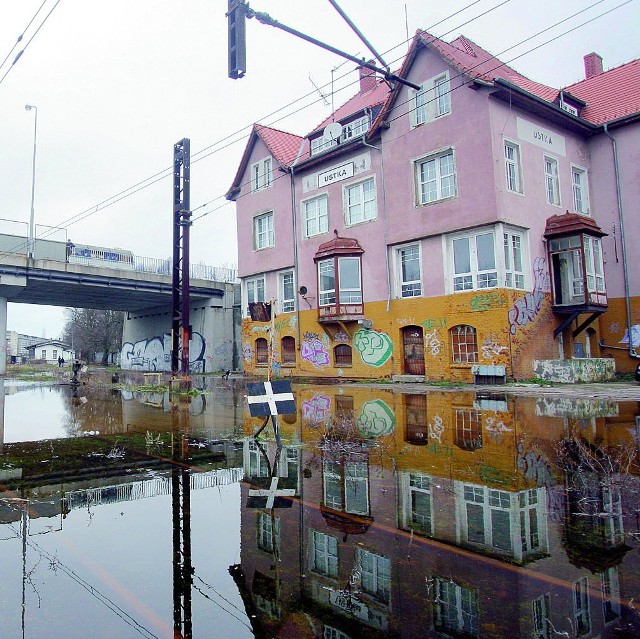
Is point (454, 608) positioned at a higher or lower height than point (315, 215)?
lower

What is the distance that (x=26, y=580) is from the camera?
12.0ft

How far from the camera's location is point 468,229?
70.8 feet

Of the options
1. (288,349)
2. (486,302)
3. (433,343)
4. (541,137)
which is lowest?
(433,343)

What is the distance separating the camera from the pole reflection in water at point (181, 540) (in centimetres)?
312

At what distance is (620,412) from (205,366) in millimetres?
31460

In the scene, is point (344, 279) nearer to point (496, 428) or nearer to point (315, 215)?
point (315, 215)

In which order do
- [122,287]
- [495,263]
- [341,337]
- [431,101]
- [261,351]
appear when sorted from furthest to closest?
1. [122,287]
2. [261,351]
3. [341,337]
4. [431,101]
5. [495,263]

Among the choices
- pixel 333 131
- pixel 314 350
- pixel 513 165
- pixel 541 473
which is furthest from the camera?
pixel 314 350

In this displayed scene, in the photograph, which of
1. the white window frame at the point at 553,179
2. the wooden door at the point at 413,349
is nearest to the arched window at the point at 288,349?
the wooden door at the point at 413,349

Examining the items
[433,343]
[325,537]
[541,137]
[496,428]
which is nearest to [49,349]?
[433,343]

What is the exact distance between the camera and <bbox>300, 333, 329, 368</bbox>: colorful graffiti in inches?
1075

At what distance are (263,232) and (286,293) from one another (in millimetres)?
4314

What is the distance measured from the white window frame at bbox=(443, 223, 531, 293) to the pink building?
6 centimetres

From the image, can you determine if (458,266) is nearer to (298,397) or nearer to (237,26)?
(298,397)
